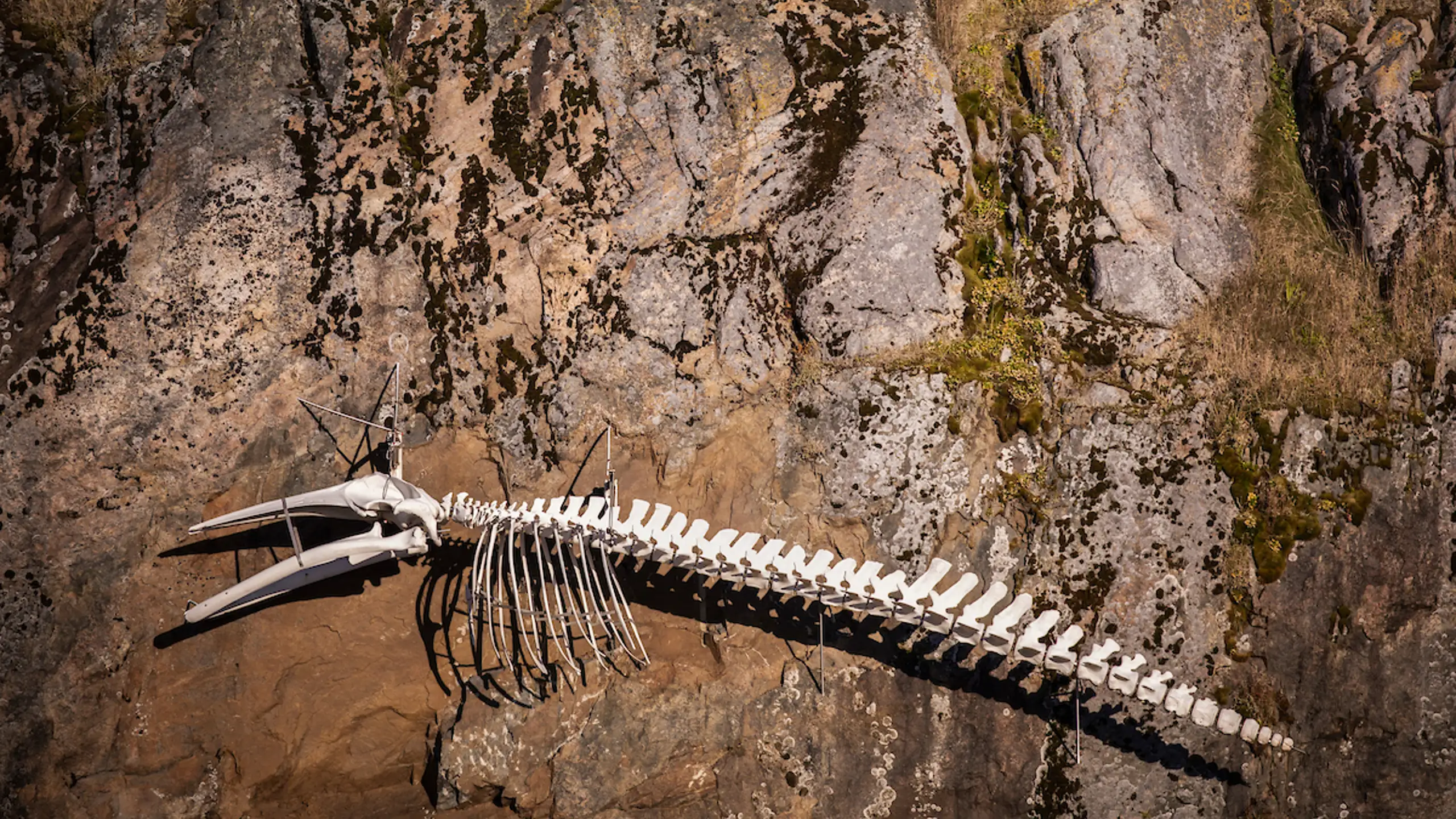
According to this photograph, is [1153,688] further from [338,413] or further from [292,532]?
[338,413]

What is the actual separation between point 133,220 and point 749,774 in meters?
6.69

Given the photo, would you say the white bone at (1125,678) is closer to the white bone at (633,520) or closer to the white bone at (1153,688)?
the white bone at (1153,688)

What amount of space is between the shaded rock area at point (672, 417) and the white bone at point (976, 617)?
554 mm

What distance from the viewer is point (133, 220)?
8.88 m

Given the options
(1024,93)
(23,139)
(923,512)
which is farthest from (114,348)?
(1024,93)

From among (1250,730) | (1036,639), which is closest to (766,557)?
(1036,639)

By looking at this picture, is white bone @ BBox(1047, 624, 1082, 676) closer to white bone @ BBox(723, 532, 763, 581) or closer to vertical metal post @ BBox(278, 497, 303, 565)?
white bone @ BBox(723, 532, 763, 581)

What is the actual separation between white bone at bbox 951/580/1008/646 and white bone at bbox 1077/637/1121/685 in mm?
730

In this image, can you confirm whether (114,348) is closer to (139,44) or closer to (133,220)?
(133,220)

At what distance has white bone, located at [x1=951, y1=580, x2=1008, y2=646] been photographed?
308 inches

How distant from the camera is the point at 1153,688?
304 inches

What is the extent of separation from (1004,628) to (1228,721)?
5.34 ft

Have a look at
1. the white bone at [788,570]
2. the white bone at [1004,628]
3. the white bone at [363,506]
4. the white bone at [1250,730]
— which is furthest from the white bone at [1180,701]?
the white bone at [363,506]

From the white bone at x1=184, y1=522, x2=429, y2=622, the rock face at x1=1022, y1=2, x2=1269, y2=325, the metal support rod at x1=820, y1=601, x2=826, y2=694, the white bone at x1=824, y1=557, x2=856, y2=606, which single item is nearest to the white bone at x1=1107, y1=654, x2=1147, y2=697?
the white bone at x1=824, y1=557, x2=856, y2=606
